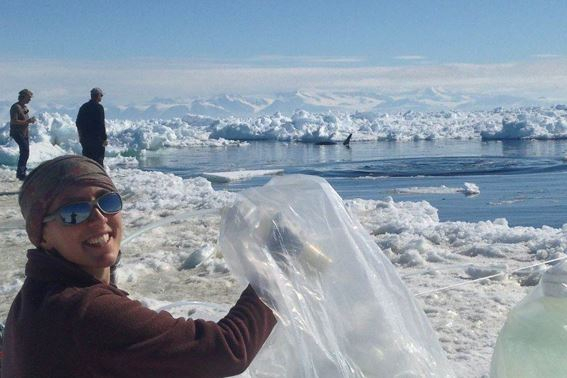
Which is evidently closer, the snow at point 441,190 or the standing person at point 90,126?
the standing person at point 90,126

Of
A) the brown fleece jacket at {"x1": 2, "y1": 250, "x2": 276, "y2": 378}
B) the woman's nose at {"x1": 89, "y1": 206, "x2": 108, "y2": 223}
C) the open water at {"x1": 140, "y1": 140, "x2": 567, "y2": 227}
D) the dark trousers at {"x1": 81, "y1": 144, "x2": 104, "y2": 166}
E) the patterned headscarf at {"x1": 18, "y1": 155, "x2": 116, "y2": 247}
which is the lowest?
the open water at {"x1": 140, "y1": 140, "x2": 567, "y2": 227}

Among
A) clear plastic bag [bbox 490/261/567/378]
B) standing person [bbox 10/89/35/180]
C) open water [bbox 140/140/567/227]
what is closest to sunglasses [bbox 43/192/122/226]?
clear plastic bag [bbox 490/261/567/378]

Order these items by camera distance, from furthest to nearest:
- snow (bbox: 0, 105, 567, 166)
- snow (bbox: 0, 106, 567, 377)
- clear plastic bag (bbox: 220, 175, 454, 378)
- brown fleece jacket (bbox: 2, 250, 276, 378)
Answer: snow (bbox: 0, 105, 567, 166) → snow (bbox: 0, 106, 567, 377) → clear plastic bag (bbox: 220, 175, 454, 378) → brown fleece jacket (bbox: 2, 250, 276, 378)

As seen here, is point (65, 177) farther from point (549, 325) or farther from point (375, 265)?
point (549, 325)

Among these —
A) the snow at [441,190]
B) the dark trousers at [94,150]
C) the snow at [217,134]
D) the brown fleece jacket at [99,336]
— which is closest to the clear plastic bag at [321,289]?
the brown fleece jacket at [99,336]

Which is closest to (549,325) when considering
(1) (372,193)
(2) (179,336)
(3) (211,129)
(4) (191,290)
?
(2) (179,336)

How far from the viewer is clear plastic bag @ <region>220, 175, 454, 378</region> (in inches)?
70.1

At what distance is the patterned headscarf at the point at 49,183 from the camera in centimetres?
160

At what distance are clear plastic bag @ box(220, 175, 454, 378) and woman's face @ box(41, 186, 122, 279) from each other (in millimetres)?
306

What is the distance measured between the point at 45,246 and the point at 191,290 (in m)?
3.52

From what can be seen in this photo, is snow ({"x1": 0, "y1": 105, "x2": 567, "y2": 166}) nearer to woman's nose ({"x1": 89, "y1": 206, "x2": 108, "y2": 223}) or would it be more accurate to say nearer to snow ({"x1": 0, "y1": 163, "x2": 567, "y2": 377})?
snow ({"x1": 0, "y1": 163, "x2": 567, "y2": 377})

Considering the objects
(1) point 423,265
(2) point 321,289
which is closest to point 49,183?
(2) point 321,289

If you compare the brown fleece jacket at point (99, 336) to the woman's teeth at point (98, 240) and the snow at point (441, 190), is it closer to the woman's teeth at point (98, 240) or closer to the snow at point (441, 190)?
the woman's teeth at point (98, 240)

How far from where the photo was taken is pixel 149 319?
1497 millimetres
